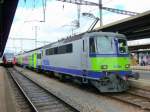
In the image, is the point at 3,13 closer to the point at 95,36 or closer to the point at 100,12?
the point at 95,36

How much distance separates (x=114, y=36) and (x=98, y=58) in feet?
5.31

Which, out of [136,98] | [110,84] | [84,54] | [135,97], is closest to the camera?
[136,98]

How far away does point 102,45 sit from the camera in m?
15.6

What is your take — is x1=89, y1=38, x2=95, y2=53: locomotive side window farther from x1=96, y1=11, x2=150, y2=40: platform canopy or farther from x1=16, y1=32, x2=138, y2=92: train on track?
x1=96, y1=11, x2=150, y2=40: platform canopy

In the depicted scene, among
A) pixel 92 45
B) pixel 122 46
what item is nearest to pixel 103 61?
pixel 92 45

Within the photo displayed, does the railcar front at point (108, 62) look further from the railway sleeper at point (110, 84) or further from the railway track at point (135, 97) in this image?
the railway track at point (135, 97)

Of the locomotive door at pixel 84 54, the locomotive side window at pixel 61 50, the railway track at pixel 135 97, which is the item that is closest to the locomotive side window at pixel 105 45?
the locomotive door at pixel 84 54

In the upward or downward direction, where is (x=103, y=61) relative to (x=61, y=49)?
downward

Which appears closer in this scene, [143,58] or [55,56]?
[55,56]

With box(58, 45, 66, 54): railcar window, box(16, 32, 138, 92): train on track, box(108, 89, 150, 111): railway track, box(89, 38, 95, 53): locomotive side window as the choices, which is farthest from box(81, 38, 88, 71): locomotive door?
box(58, 45, 66, 54): railcar window

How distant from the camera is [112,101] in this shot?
13188 mm

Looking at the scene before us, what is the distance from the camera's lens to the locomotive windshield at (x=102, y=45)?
15.4 meters

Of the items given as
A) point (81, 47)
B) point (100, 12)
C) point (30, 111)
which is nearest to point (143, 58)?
point (100, 12)

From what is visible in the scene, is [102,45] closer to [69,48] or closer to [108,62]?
[108,62]
